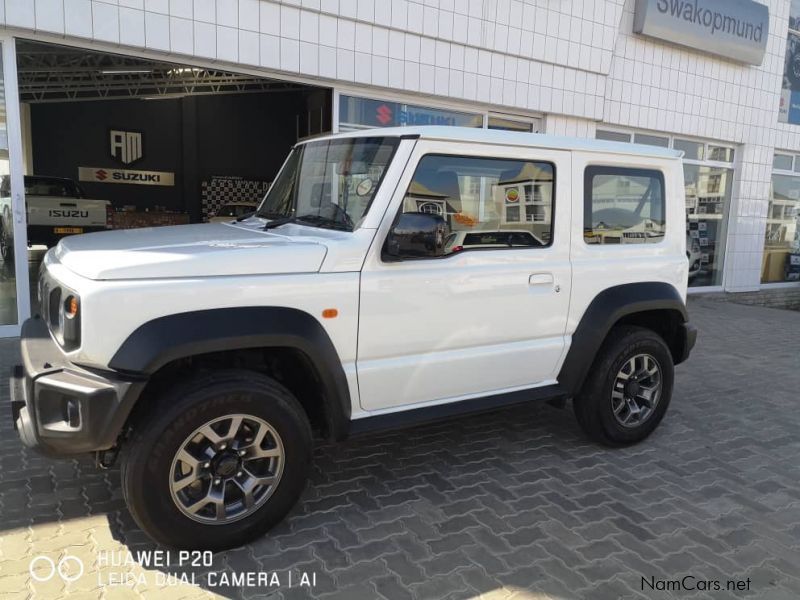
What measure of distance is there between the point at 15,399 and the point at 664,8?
10.8 meters

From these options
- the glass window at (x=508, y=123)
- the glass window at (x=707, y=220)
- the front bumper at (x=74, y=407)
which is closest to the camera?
the front bumper at (x=74, y=407)

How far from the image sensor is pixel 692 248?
38.8 ft

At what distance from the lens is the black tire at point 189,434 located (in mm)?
2518

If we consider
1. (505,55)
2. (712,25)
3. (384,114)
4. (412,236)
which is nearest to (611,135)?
(712,25)

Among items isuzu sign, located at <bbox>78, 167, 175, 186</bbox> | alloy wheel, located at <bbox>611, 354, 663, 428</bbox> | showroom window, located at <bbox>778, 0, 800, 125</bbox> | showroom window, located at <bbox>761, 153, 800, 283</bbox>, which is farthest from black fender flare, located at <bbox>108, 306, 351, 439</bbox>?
isuzu sign, located at <bbox>78, 167, 175, 186</bbox>

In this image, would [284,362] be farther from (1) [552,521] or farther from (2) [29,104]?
(2) [29,104]

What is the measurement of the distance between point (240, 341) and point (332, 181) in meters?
1.17

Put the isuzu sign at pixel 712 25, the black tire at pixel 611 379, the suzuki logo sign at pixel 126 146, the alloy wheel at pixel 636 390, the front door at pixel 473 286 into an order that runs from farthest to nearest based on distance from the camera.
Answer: the suzuki logo sign at pixel 126 146 → the isuzu sign at pixel 712 25 → the alloy wheel at pixel 636 390 → the black tire at pixel 611 379 → the front door at pixel 473 286

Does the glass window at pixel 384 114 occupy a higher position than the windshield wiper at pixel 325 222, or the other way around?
the glass window at pixel 384 114

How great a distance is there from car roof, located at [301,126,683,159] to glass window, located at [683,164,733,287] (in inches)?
340

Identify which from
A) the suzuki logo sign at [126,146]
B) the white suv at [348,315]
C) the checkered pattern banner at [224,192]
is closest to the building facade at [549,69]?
the white suv at [348,315]

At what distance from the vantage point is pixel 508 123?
9.29 metres

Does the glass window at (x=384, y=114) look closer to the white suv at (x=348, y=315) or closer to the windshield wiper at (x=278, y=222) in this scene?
the white suv at (x=348, y=315)

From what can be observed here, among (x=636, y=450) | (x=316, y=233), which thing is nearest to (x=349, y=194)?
(x=316, y=233)
